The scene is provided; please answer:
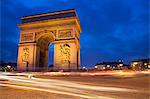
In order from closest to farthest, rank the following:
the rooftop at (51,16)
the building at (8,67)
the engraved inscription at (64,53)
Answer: the engraved inscription at (64,53) → the rooftop at (51,16) → the building at (8,67)

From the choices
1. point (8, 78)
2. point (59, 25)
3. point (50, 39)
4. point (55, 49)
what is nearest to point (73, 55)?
point (55, 49)

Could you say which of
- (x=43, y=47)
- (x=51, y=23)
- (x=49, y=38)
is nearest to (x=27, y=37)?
(x=43, y=47)

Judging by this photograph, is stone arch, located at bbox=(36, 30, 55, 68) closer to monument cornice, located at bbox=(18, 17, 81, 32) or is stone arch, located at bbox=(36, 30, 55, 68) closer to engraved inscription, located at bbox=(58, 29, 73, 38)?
monument cornice, located at bbox=(18, 17, 81, 32)

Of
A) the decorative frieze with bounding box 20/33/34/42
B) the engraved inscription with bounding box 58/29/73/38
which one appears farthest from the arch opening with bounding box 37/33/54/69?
the engraved inscription with bounding box 58/29/73/38

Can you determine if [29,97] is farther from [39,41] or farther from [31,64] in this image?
[39,41]

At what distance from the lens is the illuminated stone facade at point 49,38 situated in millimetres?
20438

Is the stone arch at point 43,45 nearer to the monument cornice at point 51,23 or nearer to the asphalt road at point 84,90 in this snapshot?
the monument cornice at point 51,23

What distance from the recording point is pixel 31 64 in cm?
2158

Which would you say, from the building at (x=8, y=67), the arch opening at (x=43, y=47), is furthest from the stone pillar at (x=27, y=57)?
the building at (x=8, y=67)

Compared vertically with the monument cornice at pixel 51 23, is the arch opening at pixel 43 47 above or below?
below

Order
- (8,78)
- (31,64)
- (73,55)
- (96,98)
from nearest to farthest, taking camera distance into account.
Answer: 1. (96,98)
2. (8,78)
3. (73,55)
4. (31,64)

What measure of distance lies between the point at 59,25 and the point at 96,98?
1733 centimetres

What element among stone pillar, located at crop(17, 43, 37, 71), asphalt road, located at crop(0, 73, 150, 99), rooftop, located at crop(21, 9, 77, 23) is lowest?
asphalt road, located at crop(0, 73, 150, 99)

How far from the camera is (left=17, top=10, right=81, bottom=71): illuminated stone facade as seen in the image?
2044 cm
